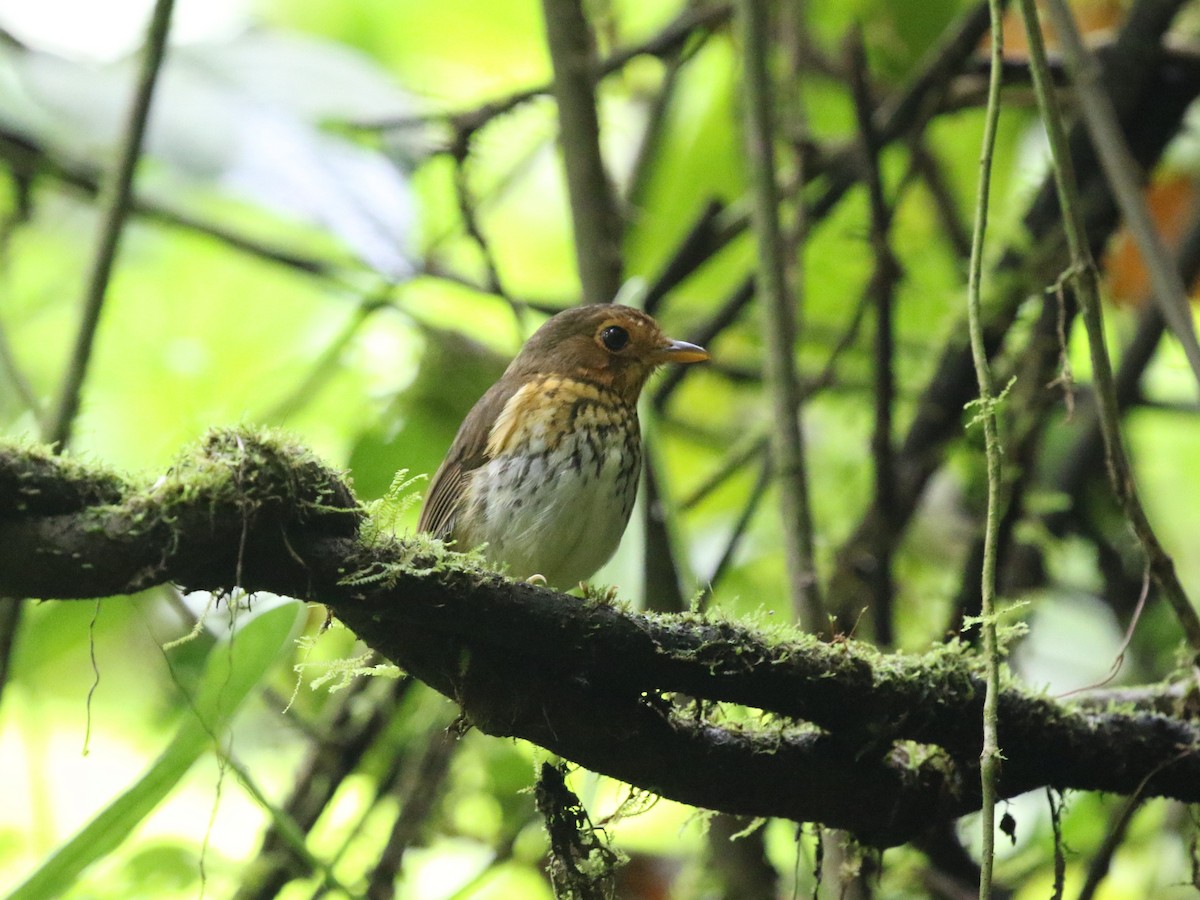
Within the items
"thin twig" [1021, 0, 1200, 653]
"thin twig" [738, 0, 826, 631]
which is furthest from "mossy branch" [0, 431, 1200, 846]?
"thin twig" [738, 0, 826, 631]

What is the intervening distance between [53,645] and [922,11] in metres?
3.18

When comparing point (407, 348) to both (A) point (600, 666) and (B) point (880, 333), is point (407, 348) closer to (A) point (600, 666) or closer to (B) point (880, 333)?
(B) point (880, 333)

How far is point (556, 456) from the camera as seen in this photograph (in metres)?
2.87

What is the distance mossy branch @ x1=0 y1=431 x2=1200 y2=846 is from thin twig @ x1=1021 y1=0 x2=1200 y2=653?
0.74ft

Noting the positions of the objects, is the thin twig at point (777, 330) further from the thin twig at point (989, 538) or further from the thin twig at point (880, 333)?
the thin twig at point (989, 538)

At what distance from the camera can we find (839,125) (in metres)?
4.86

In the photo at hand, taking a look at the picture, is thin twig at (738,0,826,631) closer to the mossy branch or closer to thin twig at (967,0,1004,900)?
the mossy branch

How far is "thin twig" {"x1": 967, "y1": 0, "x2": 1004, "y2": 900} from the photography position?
5.71 ft

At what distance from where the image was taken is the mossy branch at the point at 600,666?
1.35m

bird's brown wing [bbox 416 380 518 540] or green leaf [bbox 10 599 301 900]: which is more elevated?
bird's brown wing [bbox 416 380 518 540]

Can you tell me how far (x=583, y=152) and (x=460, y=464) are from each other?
829mm

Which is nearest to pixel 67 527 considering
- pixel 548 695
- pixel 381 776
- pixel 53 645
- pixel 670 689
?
pixel 548 695

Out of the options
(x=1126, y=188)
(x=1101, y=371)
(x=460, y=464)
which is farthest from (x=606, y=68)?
(x=1101, y=371)

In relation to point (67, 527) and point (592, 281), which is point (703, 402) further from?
point (67, 527)
